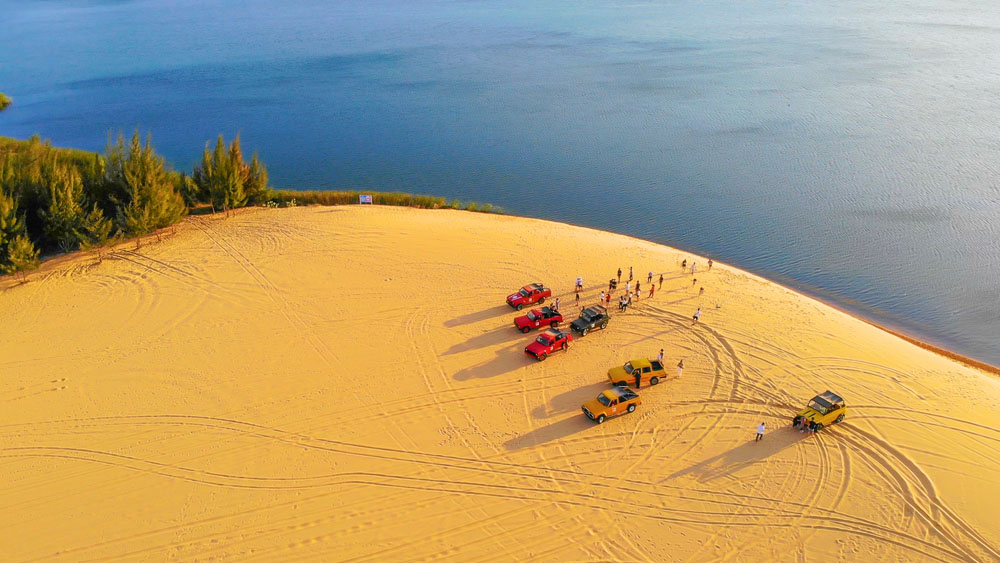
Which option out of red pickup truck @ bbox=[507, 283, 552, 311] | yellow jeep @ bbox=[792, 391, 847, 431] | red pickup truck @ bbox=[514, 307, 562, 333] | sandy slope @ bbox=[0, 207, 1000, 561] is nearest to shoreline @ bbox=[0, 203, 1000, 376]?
sandy slope @ bbox=[0, 207, 1000, 561]

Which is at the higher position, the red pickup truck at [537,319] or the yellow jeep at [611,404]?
the red pickup truck at [537,319]

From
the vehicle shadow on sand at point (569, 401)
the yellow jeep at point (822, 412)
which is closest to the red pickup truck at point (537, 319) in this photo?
the vehicle shadow on sand at point (569, 401)

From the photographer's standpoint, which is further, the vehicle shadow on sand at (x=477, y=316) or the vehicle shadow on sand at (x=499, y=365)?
the vehicle shadow on sand at (x=477, y=316)

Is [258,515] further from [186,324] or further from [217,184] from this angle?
[217,184]

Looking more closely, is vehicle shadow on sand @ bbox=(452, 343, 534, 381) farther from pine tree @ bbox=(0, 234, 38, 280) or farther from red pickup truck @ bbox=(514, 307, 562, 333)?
pine tree @ bbox=(0, 234, 38, 280)

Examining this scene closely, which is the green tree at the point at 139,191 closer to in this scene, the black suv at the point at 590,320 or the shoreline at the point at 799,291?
the shoreline at the point at 799,291

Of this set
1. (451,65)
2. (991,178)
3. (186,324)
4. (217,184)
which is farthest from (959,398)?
(451,65)

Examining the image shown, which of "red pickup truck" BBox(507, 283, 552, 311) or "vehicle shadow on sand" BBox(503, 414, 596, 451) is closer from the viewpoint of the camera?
"vehicle shadow on sand" BBox(503, 414, 596, 451)
